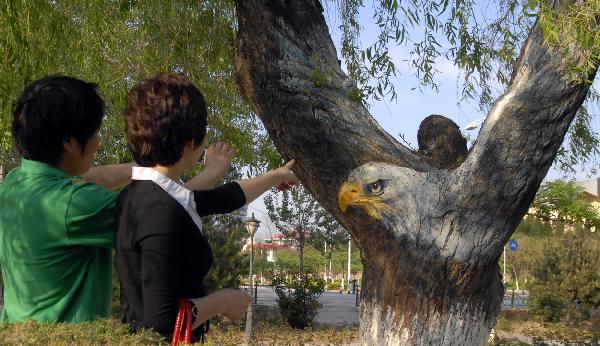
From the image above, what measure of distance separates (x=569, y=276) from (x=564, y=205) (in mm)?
8022

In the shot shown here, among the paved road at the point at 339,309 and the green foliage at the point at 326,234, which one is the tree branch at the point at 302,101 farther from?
the green foliage at the point at 326,234

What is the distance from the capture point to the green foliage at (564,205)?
9.95 meters

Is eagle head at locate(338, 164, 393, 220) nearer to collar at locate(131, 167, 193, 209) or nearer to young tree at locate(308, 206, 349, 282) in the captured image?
collar at locate(131, 167, 193, 209)

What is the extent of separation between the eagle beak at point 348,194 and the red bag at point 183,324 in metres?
3.53

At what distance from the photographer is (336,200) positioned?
5.50m

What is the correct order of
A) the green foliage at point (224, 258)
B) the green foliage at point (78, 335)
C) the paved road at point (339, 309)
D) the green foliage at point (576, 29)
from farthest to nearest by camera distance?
the paved road at point (339, 309), the green foliage at point (224, 258), the green foliage at point (576, 29), the green foliage at point (78, 335)

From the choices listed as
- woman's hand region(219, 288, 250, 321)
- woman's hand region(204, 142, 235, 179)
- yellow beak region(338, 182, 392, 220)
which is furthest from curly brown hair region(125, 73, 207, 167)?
yellow beak region(338, 182, 392, 220)

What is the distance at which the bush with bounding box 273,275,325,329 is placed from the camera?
2022 cm

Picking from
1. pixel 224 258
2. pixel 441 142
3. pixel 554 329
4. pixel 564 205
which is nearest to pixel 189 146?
pixel 441 142

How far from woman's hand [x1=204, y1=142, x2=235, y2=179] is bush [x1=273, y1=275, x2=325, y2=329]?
17700 mm

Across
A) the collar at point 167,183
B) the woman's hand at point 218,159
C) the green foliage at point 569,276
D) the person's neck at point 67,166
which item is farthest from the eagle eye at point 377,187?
the green foliage at point 569,276

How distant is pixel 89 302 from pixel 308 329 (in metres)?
17.4

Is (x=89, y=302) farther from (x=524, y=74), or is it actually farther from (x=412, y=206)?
(x=524, y=74)

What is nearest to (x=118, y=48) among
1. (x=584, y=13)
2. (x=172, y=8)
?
(x=172, y=8)
